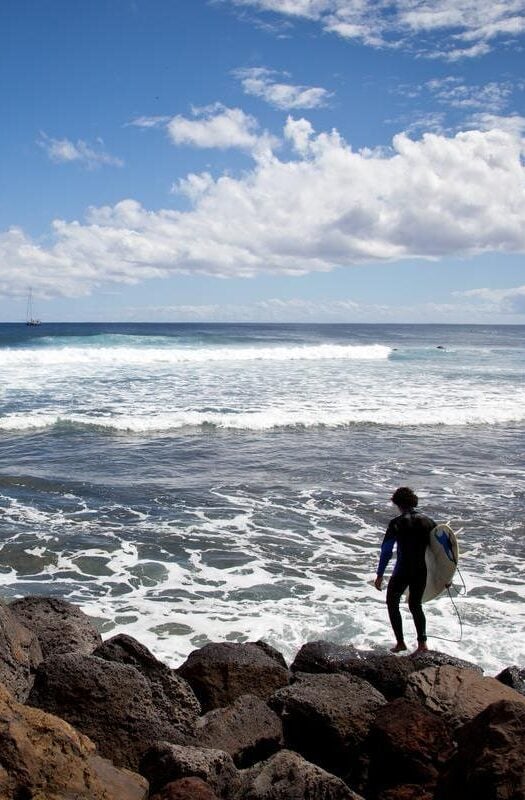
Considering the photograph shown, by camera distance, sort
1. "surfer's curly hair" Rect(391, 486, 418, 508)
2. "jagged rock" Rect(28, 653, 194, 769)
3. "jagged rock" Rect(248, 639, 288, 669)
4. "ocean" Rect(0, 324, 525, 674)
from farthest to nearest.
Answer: "ocean" Rect(0, 324, 525, 674) → "surfer's curly hair" Rect(391, 486, 418, 508) → "jagged rock" Rect(248, 639, 288, 669) → "jagged rock" Rect(28, 653, 194, 769)

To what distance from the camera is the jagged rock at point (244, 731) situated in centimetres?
419

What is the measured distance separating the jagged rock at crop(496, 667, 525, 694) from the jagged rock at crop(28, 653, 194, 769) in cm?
245

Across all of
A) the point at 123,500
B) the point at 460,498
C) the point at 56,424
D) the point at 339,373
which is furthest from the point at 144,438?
the point at 339,373

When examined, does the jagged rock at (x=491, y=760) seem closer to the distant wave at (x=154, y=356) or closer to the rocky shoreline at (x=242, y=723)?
the rocky shoreline at (x=242, y=723)

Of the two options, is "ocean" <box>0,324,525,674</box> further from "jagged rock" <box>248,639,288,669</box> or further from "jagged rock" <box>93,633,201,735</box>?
"jagged rock" <box>93,633,201,735</box>

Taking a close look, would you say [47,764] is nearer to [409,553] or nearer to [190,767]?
[190,767]

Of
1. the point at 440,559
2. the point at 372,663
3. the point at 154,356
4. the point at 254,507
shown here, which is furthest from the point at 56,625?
the point at 154,356

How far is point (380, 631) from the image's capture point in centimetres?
684

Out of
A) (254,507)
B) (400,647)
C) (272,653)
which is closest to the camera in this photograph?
(272,653)

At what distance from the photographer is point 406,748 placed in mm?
3898

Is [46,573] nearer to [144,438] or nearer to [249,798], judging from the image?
[249,798]

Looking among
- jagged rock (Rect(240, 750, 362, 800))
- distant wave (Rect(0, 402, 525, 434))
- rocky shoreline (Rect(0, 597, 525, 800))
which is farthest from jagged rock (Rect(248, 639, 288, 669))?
distant wave (Rect(0, 402, 525, 434))

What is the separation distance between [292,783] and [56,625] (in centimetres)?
274

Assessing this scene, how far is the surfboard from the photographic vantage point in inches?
251
